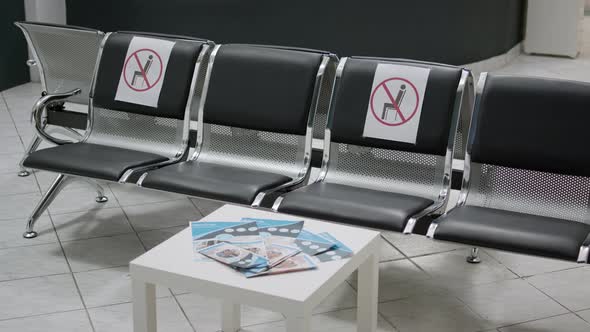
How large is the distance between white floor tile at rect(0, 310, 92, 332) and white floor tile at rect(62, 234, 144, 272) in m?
0.46

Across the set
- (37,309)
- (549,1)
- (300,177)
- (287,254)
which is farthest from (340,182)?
(549,1)

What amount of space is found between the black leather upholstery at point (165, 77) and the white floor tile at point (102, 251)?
0.64 m

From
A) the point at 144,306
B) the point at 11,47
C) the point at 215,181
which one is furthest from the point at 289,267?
the point at 11,47

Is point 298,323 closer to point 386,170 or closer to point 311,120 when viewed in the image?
point 386,170

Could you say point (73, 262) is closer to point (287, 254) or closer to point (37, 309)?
point (37, 309)

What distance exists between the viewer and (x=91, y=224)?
4676mm

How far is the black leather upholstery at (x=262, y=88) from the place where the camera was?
4.18m

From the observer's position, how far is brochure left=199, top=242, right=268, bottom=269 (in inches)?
118

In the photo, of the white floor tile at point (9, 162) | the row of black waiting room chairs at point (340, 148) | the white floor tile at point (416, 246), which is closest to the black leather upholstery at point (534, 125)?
the row of black waiting room chairs at point (340, 148)

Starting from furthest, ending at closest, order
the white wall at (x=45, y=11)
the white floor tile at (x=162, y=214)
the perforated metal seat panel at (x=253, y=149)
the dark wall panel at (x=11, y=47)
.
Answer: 1. the white wall at (x=45, y=11)
2. the dark wall panel at (x=11, y=47)
3. the white floor tile at (x=162, y=214)
4. the perforated metal seat panel at (x=253, y=149)

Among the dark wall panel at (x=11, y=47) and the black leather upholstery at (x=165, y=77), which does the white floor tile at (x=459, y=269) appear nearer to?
the black leather upholstery at (x=165, y=77)

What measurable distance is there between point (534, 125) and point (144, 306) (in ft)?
5.73

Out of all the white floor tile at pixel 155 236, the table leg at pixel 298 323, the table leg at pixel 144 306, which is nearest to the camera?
the table leg at pixel 298 323

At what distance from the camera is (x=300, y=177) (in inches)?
164
